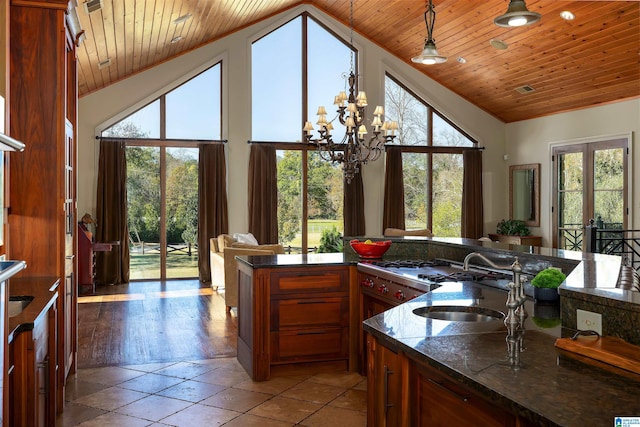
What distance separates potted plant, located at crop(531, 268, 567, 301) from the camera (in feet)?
9.06

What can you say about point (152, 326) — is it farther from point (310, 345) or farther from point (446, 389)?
point (446, 389)

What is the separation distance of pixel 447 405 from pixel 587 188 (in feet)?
27.5

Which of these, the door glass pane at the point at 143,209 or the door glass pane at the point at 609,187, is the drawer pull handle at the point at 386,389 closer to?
the door glass pane at the point at 609,187

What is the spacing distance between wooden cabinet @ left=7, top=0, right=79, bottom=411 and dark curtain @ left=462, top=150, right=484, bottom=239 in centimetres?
854

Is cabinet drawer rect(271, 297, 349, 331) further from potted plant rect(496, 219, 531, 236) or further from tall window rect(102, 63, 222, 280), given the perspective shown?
potted plant rect(496, 219, 531, 236)

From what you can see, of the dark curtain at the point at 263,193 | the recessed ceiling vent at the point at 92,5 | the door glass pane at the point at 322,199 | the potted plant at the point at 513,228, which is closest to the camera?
the recessed ceiling vent at the point at 92,5

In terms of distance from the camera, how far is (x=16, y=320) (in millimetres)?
2170

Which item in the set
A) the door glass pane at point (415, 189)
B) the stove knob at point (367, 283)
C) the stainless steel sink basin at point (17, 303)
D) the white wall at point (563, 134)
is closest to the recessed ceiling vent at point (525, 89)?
the white wall at point (563, 134)

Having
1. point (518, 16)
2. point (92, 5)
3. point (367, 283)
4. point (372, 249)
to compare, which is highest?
point (92, 5)

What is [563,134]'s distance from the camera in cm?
960

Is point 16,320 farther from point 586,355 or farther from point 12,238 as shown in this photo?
point 586,355

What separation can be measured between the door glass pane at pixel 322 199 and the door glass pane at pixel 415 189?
1272 mm

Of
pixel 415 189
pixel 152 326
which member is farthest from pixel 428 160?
pixel 152 326

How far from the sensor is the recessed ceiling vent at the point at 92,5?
17.6 feet
